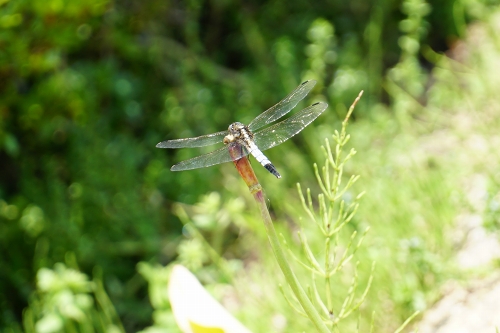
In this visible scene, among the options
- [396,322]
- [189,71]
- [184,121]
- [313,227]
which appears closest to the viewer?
[396,322]

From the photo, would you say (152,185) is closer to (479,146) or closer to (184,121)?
(184,121)

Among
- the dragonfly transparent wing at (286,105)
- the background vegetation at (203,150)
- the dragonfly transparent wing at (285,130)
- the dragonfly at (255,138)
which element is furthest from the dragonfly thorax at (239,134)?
the background vegetation at (203,150)

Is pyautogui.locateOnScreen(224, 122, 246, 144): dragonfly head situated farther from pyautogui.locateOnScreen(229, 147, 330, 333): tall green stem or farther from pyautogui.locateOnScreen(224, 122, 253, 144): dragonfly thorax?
pyautogui.locateOnScreen(229, 147, 330, 333): tall green stem

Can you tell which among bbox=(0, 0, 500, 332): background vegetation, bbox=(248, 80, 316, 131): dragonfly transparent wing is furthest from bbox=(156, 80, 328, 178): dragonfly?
bbox=(0, 0, 500, 332): background vegetation

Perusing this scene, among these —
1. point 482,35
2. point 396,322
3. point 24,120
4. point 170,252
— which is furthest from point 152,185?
point 482,35

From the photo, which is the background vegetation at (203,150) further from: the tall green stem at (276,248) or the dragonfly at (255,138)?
the tall green stem at (276,248)

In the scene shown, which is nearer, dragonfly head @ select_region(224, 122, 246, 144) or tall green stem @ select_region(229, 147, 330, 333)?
tall green stem @ select_region(229, 147, 330, 333)
